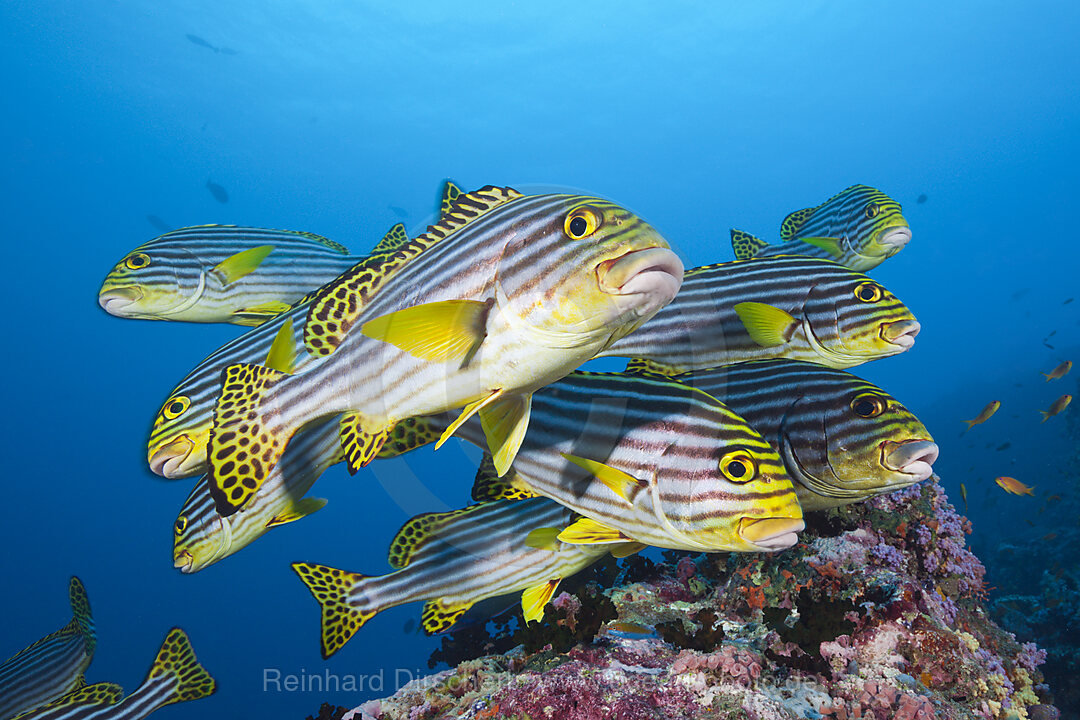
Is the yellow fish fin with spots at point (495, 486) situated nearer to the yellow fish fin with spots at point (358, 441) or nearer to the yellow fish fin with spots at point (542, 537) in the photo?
the yellow fish fin with spots at point (542, 537)

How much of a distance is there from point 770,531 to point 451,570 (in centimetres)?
279

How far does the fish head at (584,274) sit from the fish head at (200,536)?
10.1ft

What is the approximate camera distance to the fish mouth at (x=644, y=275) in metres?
1.91

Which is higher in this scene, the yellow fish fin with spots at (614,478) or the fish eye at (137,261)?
the fish eye at (137,261)

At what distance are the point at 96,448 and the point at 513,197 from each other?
83189 mm

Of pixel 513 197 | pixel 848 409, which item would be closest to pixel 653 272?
pixel 513 197

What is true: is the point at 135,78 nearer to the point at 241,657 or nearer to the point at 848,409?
the point at 241,657

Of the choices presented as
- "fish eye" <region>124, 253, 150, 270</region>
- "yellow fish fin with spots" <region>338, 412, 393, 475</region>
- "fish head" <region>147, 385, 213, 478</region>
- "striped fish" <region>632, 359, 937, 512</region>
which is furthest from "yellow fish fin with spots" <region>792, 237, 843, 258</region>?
"fish eye" <region>124, 253, 150, 270</region>

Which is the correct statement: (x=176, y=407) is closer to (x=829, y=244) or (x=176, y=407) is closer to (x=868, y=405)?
(x=868, y=405)

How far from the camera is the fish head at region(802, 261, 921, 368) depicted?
11.3 ft

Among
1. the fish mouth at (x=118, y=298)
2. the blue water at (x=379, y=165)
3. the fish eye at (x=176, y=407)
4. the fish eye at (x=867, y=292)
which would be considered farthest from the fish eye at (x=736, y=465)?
the blue water at (x=379, y=165)

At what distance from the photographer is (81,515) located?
57625 millimetres

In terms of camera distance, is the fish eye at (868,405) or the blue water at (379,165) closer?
the fish eye at (868,405)

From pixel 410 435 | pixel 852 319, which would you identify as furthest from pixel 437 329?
pixel 852 319
